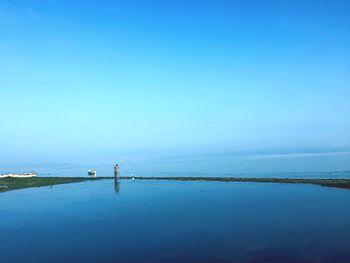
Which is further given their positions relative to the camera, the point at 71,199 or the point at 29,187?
the point at 29,187

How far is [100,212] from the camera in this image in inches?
1075

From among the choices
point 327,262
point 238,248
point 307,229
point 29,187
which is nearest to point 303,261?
point 327,262

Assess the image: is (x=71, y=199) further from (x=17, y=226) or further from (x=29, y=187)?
(x=29, y=187)

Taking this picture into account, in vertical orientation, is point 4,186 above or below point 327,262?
above

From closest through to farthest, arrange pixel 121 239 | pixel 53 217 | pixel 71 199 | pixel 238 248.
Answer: pixel 238 248 → pixel 121 239 → pixel 53 217 → pixel 71 199

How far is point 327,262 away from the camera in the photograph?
14.5 m

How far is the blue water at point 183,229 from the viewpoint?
16203 mm

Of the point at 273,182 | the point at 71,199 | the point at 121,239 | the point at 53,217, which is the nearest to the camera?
the point at 121,239

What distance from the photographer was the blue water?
16.2 meters

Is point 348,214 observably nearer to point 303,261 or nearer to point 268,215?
point 268,215

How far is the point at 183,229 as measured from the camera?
20.7 meters

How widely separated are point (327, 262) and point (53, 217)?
19.9 m

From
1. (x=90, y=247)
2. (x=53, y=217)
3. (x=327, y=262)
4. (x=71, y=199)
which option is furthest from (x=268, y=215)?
(x=71, y=199)

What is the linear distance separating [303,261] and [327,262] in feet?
3.21
